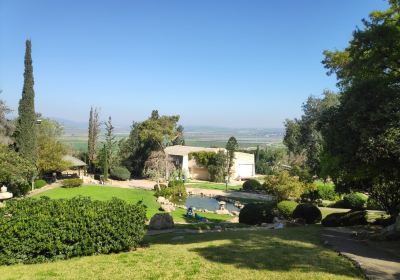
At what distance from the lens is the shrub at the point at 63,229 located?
9.24 metres

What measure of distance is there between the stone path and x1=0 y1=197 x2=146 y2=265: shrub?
5753 millimetres

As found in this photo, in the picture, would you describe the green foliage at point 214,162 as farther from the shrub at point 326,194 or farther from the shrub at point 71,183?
the shrub at point 71,183

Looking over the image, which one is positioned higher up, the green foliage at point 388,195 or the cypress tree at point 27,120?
the cypress tree at point 27,120

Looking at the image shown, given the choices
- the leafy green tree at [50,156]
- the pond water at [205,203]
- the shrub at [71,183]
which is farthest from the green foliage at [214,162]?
the shrub at [71,183]

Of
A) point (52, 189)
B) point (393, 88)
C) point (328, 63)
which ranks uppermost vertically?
point (328, 63)

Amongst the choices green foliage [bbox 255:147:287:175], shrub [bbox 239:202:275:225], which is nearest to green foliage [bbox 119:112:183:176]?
green foliage [bbox 255:147:287:175]

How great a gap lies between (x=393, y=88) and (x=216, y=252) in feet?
22.8

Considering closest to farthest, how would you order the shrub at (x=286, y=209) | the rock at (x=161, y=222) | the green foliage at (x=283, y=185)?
the rock at (x=161, y=222) → the shrub at (x=286, y=209) → the green foliage at (x=283, y=185)

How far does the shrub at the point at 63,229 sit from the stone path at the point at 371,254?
18.9 ft

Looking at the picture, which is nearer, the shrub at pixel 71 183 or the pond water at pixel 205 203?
the pond water at pixel 205 203

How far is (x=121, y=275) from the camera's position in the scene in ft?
25.1

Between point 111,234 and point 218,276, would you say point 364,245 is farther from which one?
point 111,234

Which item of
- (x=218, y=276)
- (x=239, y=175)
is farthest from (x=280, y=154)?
(x=218, y=276)

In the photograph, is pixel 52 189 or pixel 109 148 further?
pixel 109 148
